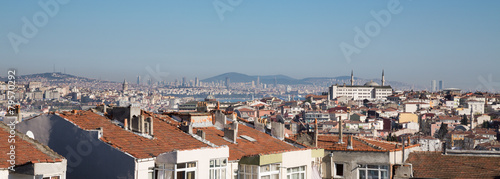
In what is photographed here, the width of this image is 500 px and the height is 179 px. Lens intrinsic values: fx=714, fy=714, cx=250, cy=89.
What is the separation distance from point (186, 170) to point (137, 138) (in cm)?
101

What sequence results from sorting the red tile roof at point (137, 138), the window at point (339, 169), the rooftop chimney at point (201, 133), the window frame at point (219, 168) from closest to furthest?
the red tile roof at point (137, 138) → the window frame at point (219, 168) → the rooftop chimney at point (201, 133) → the window at point (339, 169)

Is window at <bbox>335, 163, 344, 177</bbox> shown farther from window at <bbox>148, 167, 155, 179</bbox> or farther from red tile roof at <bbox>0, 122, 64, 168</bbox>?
red tile roof at <bbox>0, 122, 64, 168</bbox>

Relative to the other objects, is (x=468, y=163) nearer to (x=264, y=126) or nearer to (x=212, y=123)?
(x=264, y=126)

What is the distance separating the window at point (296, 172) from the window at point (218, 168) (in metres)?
1.23

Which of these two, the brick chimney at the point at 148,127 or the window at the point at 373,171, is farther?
the window at the point at 373,171

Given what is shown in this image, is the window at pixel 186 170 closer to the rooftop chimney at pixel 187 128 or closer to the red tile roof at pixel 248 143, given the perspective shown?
the red tile roof at pixel 248 143

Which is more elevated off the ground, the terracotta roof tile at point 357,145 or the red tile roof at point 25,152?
the red tile roof at point 25,152

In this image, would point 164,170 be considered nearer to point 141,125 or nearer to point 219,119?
point 141,125

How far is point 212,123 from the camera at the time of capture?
39.2 ft

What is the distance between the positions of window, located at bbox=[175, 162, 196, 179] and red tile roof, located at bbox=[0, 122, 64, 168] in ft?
4.85

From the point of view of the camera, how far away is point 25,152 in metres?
6.99

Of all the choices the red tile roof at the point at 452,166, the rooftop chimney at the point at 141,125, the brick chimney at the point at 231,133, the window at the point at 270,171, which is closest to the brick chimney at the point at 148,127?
the rooftop chimney at the point at 141,125

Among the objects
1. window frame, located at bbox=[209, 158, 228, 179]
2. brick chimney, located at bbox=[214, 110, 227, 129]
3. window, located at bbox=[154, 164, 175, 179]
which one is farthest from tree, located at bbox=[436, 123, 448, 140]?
window, located at bbox=[154, 164, 175, 179]

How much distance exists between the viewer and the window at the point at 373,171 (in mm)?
11797
